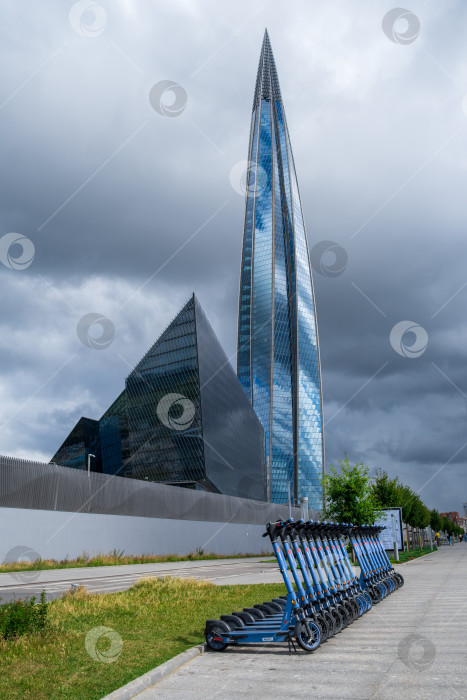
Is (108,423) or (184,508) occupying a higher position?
(108,423)

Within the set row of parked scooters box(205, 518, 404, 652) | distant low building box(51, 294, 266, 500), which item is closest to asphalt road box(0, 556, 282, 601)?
row of parked scooters box(205, 518, 404, 652)

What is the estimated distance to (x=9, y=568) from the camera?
30.9m

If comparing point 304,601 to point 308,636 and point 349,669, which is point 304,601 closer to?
point 308,636

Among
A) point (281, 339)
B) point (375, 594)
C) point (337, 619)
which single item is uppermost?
point (281, 339)

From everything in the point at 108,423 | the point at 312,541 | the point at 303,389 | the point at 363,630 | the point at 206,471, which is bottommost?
the point at 363,630

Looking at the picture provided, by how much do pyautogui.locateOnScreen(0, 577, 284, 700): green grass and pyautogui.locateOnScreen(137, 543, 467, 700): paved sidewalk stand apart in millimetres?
581

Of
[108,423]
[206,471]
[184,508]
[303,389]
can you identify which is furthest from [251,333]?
[184,508]

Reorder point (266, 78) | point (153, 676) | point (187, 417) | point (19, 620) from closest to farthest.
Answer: point (153, 676) → point (19, 620) → point (187, 417) → point (266, 78)

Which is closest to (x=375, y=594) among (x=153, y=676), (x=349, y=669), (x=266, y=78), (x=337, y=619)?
(x=337, y=619)

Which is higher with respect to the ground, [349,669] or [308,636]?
[308,636]

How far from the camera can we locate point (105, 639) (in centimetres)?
880

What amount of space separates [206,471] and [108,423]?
27528 millimetres

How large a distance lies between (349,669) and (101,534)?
120 ft

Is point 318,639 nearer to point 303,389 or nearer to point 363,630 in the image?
point 363,630
